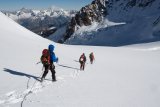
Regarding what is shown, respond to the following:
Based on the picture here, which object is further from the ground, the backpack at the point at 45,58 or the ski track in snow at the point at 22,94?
the backpack at the point at 45,58

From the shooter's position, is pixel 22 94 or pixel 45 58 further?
pixel 45 58

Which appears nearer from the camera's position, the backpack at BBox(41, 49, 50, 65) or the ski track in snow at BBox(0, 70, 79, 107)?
the ski track in snow at BBox(0, 70, 79, 107)

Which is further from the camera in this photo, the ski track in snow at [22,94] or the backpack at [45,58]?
the backpack at [45,58]

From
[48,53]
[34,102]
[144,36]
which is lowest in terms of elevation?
[34,102]

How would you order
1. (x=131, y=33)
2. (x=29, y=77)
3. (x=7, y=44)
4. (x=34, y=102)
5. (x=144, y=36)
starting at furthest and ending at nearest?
(x=131, y=33) < (x=144, y=36) < (x=7, y=44) < (x=29, y=77) < (x=34, y=102)

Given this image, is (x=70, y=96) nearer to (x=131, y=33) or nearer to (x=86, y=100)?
(x=86, y=100)

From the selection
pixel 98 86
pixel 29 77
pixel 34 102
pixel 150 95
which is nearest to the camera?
pixel 34 102

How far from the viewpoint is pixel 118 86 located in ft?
51.9

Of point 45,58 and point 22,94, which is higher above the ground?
point 45,58

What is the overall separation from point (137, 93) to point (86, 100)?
10.5 ft

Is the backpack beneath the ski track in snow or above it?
above

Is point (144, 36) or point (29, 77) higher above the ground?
point (144, 36)

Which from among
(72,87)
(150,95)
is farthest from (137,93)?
(72,87)

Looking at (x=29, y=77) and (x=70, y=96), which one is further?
(x=29, y=77)
